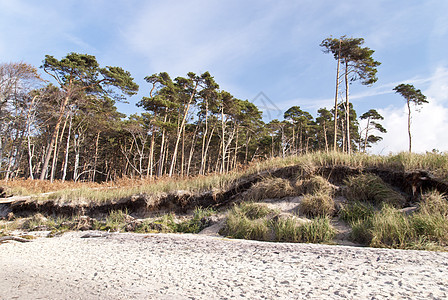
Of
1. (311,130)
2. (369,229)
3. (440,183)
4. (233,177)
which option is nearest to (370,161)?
(440,183)

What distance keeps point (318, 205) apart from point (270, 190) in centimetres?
172

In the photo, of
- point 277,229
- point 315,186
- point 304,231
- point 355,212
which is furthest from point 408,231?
point 315,186

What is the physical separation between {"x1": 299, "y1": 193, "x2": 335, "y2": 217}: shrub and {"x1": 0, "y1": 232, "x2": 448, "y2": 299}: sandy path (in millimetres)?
2145

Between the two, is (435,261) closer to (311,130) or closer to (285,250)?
(285,250)

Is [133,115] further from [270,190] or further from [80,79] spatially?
[270,190]

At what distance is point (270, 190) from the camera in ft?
24.2

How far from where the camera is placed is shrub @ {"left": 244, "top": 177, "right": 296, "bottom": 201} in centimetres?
720

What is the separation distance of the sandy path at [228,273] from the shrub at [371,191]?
2809 mm

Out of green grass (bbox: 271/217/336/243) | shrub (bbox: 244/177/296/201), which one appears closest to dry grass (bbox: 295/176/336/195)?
shrub (bbox: 244/177/296/201)

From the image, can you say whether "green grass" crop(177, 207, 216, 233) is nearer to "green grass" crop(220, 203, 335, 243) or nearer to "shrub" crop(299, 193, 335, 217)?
"green grass" crop(220, 203, 335, 243)

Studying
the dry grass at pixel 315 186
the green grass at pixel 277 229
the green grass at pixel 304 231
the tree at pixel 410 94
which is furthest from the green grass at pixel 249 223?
the tree at pixel 410 94

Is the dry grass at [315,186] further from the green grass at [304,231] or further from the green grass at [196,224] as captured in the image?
the green grass at [196,224]

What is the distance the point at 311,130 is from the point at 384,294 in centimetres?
3525

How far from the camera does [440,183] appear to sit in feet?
17.6
